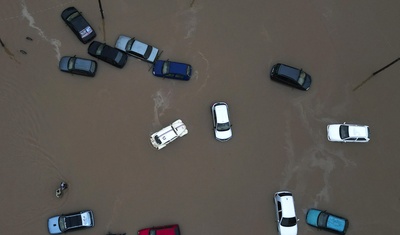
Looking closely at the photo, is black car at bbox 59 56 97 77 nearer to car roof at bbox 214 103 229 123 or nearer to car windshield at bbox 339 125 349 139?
car roof at bbox 214 103 229 123

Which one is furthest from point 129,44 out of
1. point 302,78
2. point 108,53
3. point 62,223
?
point 62,223

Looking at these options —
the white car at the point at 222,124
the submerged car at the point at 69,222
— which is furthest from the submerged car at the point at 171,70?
the submerged car at the point at 69,222

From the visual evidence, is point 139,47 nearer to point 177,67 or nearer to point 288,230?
point 177,67

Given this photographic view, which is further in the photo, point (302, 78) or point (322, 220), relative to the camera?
point (302, 78)

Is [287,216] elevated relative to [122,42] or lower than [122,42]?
lower

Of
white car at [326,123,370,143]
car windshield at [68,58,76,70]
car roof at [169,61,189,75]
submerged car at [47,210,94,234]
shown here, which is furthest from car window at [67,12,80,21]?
white car at [326,123,370,143]

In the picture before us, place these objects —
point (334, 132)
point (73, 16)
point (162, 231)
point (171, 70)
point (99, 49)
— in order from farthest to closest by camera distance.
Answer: point (73, 16) → point (99, 49) → point (171, 70) → point (334, 132) → point (162, 231)

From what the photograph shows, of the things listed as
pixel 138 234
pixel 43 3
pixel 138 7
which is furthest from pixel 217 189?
pixel 43 3
